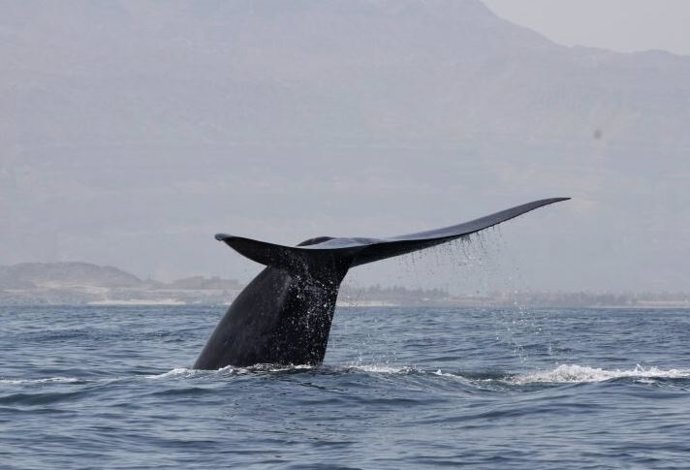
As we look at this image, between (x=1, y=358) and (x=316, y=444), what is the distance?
12.3 metres

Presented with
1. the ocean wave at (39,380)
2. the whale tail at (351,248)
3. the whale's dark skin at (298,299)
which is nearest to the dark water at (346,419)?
the ocean wave at (39,380)

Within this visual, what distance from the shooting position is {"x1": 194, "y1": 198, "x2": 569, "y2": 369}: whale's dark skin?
11.5m

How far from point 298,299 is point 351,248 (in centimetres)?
113

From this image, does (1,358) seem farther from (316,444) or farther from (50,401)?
(316,444)

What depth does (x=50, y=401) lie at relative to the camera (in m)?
13.1

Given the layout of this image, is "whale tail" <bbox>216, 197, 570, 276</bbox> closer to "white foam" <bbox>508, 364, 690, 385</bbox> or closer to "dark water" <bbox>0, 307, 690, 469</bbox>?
"dark water" <bbox>0, 307, 690, 469</bbox>

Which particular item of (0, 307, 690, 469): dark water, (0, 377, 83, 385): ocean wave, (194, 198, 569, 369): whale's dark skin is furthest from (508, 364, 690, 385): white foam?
(0, 377, 83, 385): ocean wave

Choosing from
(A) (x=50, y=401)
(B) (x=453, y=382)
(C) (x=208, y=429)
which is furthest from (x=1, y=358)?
(C) (x=208, y=429)

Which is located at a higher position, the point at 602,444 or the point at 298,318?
the point at 298,318

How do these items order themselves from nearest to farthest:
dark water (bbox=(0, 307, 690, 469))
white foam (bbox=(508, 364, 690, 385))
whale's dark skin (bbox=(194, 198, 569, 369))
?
dark water (bbox=(0, 307, 690, 469)) → whale's dark skin (bbox=(194, 198, 569, 369)) → white foam (bbox=(508, 364, 690, 385))

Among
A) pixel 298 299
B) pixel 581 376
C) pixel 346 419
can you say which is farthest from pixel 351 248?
pixel 581 376

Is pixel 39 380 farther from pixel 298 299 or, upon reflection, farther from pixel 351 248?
pixel 351 248

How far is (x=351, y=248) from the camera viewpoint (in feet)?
37.8

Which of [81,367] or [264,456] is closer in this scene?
[264,456]
